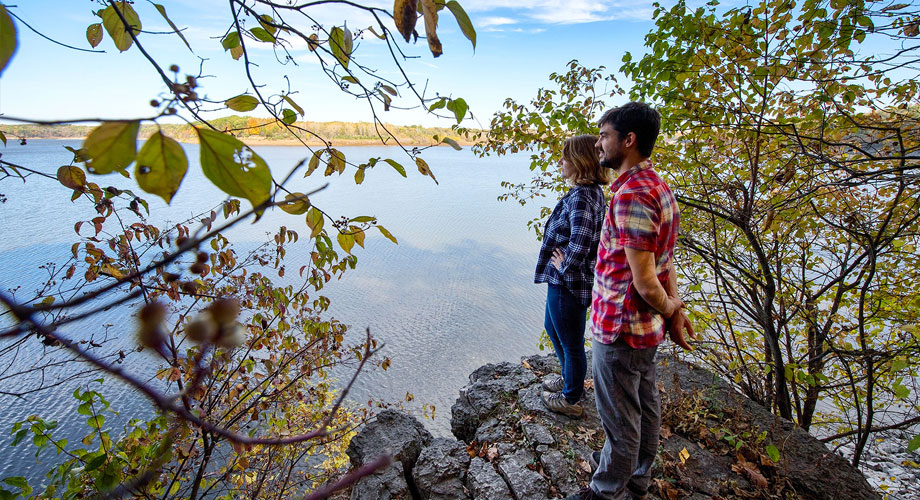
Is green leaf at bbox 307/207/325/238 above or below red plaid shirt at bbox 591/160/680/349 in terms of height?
below

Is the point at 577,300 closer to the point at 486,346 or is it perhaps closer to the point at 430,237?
the point at 486,346

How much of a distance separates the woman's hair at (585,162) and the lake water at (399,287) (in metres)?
1.91

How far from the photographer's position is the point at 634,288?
156cm

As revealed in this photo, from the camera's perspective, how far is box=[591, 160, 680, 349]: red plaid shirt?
147cm

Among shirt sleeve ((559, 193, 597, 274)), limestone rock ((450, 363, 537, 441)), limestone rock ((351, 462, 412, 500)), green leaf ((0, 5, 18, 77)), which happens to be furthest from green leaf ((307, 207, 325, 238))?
limestone rock ((450, 363, 537, 441))

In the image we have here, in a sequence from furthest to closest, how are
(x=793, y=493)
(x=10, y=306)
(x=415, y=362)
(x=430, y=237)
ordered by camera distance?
(x=430, y=237) < (x=415, y=362) < (x=793, y=493) < (x=10, y=306)

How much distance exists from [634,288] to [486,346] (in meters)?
5.22

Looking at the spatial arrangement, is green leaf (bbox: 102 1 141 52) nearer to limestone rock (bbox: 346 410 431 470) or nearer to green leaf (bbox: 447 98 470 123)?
green leaf (bbox: 447 98 470 123)

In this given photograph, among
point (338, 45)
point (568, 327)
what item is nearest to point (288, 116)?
point (338, 45)

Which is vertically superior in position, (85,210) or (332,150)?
(332,150)

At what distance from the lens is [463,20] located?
0.64 metres

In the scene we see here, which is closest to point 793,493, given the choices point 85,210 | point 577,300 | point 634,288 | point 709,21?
point 577,300

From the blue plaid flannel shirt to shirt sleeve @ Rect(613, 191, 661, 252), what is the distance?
2.01 feet

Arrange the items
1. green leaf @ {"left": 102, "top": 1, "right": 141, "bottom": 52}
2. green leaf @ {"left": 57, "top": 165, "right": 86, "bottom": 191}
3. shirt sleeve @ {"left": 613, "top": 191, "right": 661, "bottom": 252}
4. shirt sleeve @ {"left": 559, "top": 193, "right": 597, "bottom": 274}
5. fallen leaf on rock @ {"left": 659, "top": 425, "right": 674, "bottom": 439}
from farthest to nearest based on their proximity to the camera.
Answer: fallen leaf on rock @ {"left": 659, "top": 425, "right": 674, "bottom": 439} < shirt sleeve @ {"left": 559, "top": 193, "right": 597, "bottom": 274} < shirt sleeve @ {"left": 613, "top": 191, "right": 661, "bottom": 252} < green leaf @ {"left": 57, "top": 165, "right": 86, "bottom": 191} < green leaf @ {"left": 102, "top": 1, "right": 141, "bottom": 52}
